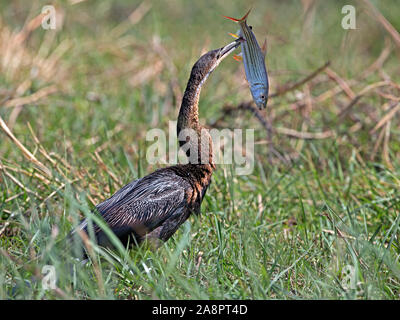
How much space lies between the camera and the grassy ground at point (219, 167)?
294cm

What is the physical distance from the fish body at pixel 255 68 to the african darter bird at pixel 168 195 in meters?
0.14

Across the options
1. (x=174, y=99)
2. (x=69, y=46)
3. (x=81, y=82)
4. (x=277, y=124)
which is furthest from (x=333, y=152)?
(x=69, y=46)

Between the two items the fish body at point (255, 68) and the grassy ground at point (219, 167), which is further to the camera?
the fish body at point (255, 68)

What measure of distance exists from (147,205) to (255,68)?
1036mm

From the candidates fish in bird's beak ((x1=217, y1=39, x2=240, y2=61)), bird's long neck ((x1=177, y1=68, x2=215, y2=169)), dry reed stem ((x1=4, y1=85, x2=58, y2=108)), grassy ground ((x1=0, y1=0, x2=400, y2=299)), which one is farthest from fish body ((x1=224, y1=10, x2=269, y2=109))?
dry reed stem ((x1=4, y1=85, x2=58, y2=108))

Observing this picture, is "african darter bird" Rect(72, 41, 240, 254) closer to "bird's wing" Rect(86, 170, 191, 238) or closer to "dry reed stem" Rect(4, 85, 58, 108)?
"bird's wing" Rect(86, 170, 191, 238)

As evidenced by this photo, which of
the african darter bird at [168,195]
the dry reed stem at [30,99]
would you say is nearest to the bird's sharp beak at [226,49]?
the african darter bird at [168,195]

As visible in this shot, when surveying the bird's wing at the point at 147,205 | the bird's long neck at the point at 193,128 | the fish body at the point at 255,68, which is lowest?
the bird's wing at the point at 147,205

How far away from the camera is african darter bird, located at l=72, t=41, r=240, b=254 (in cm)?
327

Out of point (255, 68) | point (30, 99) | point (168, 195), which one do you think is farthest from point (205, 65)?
point (30, 99)

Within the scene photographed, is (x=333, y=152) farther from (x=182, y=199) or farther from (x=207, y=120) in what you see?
(x=182, y=199)

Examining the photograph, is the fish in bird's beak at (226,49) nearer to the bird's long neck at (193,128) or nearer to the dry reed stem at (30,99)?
the bird's long neck at (193,128)

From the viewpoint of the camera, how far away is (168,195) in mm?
3314

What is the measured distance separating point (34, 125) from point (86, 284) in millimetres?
3264
